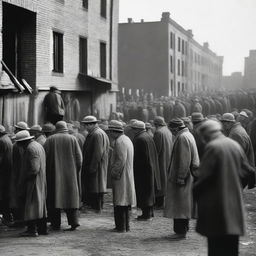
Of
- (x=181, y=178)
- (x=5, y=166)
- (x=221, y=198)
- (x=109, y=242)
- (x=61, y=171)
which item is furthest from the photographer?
(x=5, y=166)

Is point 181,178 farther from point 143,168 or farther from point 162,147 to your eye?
point 162,147

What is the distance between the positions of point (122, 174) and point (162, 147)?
9.66 ft

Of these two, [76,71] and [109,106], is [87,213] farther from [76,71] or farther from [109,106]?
[109,106]

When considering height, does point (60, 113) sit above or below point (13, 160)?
above

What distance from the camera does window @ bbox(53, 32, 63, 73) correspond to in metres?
19.2

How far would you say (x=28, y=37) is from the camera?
1720 centimetres

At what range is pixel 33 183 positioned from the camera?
29.3 feet

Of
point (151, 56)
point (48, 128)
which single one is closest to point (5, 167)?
point (48, 128)

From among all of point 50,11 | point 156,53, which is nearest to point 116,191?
point 50,11

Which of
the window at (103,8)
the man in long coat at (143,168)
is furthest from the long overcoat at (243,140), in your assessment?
the window at (103,8)

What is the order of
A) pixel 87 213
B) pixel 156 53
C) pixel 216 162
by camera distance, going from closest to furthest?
1. pixel 216 162
2. pixel 87 213
3. pixel 156 53

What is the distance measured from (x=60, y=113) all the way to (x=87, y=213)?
20.3ft

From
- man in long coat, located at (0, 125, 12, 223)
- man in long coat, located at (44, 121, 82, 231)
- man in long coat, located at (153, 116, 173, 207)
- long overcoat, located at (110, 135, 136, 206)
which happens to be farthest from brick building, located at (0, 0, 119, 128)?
long overcoat, located at (110, 135, 136, 206)

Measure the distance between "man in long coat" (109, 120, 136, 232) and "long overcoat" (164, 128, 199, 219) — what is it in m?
0.80
